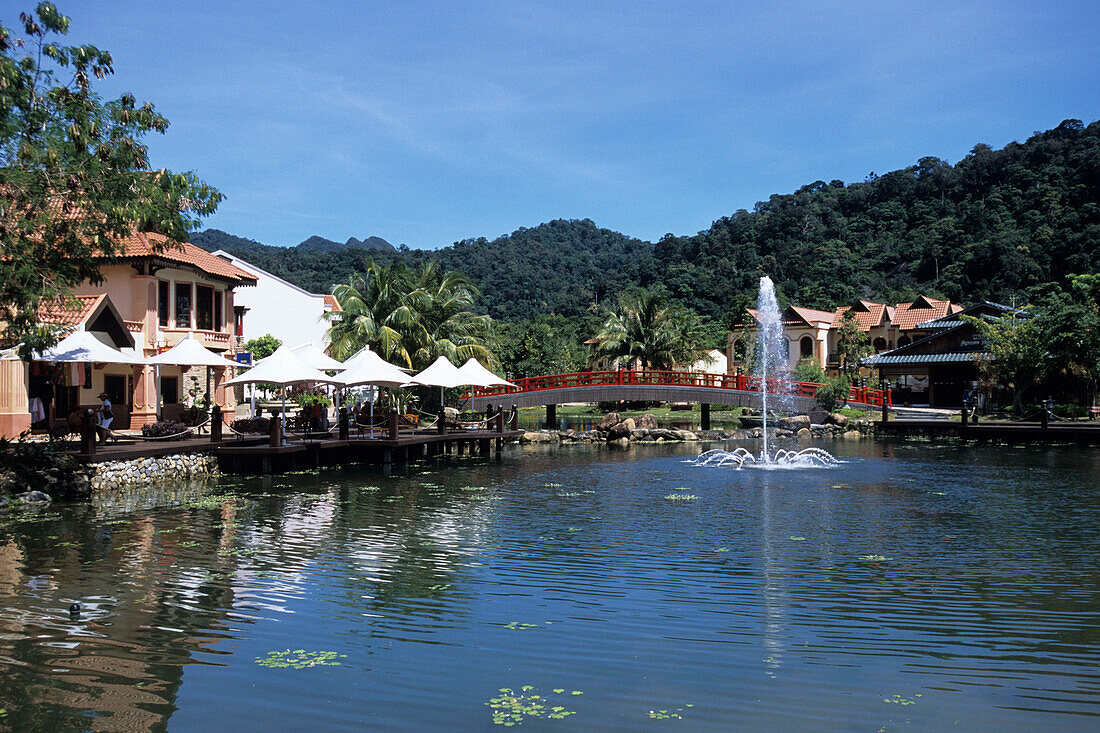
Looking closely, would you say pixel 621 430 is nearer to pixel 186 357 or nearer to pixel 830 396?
pixel 830 396

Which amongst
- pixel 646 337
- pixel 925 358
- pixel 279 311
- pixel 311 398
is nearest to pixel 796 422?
pixel 925 358

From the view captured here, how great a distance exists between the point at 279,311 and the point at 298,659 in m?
48.4

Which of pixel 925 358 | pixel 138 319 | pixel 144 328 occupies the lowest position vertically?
pixel 925 358

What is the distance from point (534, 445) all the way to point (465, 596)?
1129 inches

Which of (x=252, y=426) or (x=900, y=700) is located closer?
(x=900, y=700)

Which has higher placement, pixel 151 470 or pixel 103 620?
pixel 151 470

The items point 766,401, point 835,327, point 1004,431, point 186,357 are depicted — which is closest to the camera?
point 186,357

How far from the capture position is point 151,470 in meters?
22.0

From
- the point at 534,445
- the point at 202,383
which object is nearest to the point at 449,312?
the point at 534,445

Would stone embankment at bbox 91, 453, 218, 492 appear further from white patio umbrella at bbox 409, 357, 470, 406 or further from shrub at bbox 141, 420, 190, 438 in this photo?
white patio umbrella at bbox 409, 357, 470, 406

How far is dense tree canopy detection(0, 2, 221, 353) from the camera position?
53.7 ft

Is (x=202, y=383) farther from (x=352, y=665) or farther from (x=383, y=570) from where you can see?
(x=352, y=665)

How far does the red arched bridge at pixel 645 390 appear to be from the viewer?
4247 cm

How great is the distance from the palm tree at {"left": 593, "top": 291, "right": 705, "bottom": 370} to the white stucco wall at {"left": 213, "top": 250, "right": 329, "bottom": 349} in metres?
18.3
